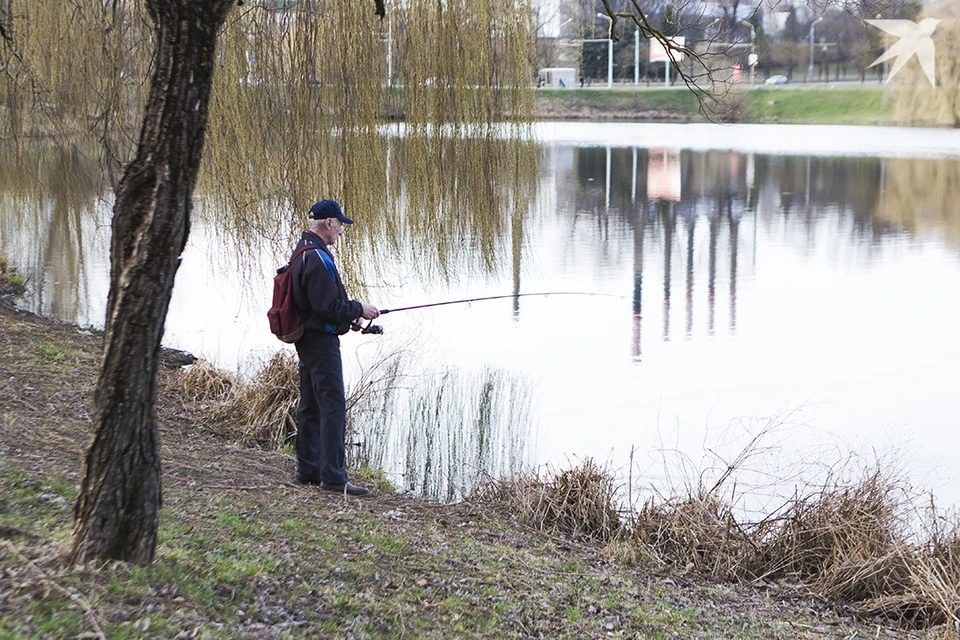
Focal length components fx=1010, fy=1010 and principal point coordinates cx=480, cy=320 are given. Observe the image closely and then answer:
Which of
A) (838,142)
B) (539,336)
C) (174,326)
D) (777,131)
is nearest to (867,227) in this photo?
(539,336)

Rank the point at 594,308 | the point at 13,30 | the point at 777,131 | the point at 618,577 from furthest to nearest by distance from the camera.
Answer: the point at 777,131 < the point at 594,308 < the point at 13,30 < the point at 618,577

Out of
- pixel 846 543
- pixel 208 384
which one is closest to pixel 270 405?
pixel 208 384

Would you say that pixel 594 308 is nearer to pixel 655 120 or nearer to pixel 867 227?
pixel 867 227

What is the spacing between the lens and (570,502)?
673cm

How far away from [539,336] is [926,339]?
4.67 m

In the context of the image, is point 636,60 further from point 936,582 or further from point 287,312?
point 936,582

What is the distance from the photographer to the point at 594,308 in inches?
549

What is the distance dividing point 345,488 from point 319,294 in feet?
4.27

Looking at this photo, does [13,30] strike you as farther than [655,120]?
No

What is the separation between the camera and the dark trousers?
5.95m

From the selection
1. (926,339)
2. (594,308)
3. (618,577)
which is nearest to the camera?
(618,577)

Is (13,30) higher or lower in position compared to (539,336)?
higher

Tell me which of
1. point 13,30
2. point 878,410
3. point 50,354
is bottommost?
point 878,410

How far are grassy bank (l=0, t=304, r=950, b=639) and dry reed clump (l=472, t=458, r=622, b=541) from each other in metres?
0.01
